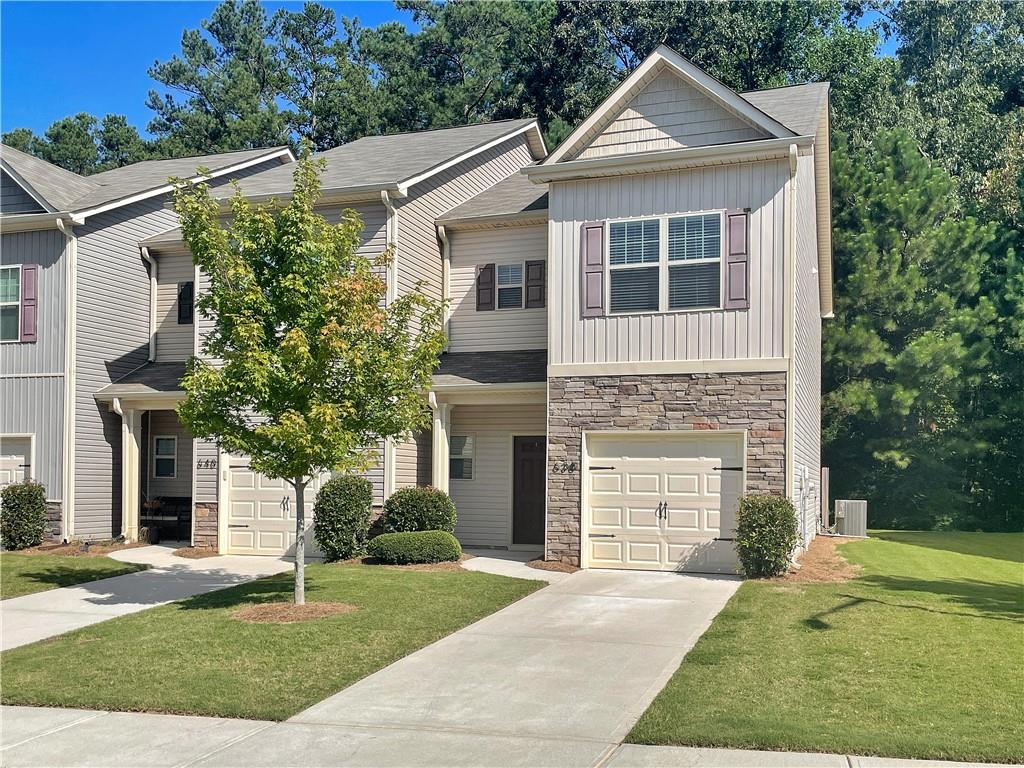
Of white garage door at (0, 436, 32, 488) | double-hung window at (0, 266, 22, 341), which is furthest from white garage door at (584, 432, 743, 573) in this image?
double-hung window at (0, 266, 22, 341)

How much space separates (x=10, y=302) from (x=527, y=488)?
10.9m

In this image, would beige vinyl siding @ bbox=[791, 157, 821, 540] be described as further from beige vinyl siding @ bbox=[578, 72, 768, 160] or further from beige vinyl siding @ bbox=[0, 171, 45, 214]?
beige vinyl siding @ bbox=[0, 171, 45, 214]

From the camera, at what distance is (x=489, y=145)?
22609 millimetres

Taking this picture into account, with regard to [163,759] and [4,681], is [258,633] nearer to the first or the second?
[4,681]

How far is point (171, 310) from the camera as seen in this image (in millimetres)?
20906

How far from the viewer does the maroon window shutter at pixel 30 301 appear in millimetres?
19297

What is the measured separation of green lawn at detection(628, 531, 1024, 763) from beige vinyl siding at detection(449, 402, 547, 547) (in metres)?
6.54

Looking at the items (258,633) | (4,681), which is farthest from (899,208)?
(4,681)

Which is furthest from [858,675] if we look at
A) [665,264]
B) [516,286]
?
[516,286]

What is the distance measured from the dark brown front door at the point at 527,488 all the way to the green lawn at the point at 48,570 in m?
6.88

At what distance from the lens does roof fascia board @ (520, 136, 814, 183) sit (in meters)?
14.9

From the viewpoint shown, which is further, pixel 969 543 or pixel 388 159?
pixel 969 543

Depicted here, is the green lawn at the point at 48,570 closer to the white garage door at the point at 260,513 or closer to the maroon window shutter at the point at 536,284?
the white garage door at the point at 260,513

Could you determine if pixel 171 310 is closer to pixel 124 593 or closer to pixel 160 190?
pixel 160 190
